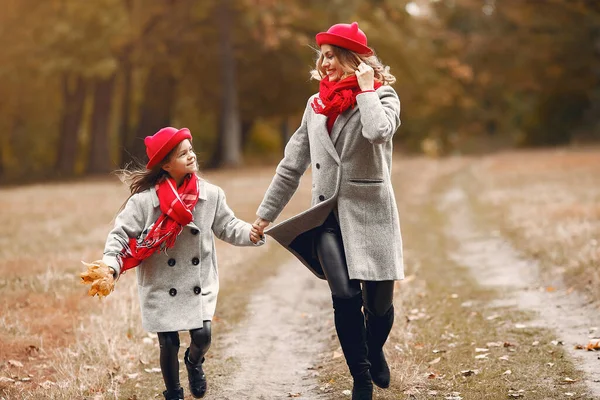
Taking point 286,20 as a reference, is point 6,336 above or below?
below

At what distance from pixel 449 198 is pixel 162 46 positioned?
41.2ft

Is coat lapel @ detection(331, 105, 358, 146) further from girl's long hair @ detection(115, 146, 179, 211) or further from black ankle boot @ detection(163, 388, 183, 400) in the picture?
black ankle boot @ detection(163, 388, 183, 400)

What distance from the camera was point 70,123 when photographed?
1342 inches

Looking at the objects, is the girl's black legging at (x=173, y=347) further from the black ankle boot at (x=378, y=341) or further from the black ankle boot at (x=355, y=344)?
the black ankle boot at (x=378, y=341)

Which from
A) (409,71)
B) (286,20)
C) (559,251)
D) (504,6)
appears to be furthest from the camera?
(504,6)

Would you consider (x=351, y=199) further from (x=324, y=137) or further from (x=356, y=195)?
(x=324, y=137)

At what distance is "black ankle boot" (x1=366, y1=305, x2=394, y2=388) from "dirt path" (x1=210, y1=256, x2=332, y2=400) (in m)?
0.40

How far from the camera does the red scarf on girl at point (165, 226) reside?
495 cm

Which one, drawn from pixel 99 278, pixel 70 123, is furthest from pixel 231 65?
pixel 99 278

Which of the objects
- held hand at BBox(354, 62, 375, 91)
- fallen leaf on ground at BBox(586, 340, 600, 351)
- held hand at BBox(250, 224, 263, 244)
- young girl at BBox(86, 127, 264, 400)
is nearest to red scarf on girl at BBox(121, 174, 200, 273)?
young girl at BBox(86, 127, 264, 400)

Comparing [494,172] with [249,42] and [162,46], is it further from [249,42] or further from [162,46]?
[162,46]

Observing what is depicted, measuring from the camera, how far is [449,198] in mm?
19219

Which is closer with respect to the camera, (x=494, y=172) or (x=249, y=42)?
(x=494, y=172)

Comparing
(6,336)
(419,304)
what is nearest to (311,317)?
(419,304)
